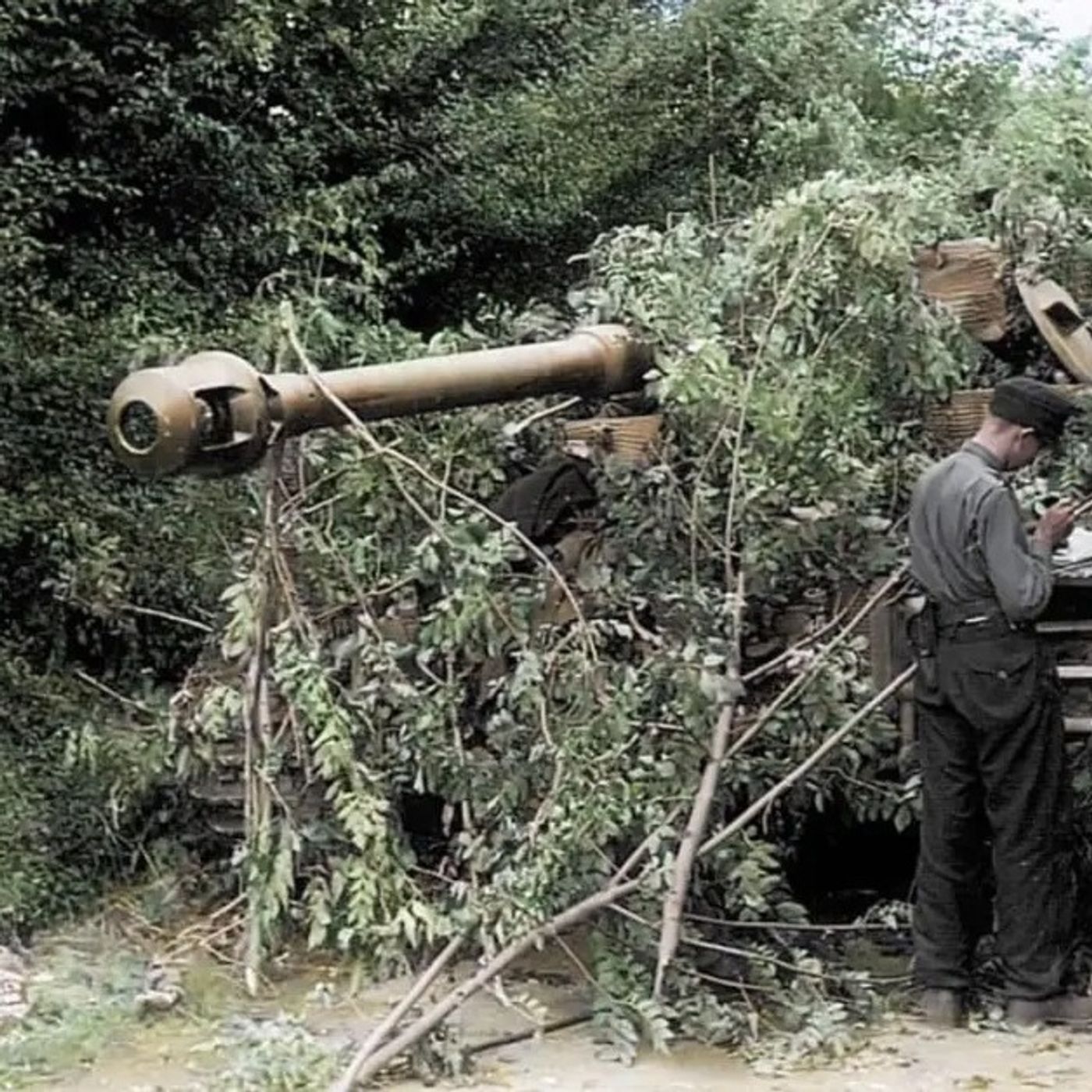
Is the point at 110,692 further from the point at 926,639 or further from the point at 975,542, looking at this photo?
the point at 975,542

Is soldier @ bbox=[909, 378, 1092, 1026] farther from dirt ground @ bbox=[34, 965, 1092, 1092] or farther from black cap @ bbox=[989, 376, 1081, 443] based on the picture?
dirt ground @ bbox=[34, 965, 1092, 1092]

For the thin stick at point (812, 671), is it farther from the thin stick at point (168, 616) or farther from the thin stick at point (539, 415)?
the thin stick at point (168, 616)

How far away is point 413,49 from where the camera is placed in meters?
11.1

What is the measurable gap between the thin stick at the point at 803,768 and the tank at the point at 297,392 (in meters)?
1.13

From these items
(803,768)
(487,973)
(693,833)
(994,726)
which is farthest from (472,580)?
(994,726)

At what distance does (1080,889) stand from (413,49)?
258 inches

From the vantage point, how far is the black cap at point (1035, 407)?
548cm

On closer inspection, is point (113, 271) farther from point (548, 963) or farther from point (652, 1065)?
point (652, 1065)

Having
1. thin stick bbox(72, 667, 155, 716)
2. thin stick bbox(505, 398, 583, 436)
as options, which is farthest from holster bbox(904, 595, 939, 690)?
thin stick bbox(72, 667, 155, 716)

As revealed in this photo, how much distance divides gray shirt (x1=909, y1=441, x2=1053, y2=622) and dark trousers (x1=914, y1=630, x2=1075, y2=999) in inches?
6.0

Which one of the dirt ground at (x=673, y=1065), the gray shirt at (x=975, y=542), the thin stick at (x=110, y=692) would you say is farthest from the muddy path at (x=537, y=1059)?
the thin stick at (x=110, y=692)

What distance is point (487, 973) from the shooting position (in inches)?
209

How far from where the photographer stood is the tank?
4441 mm

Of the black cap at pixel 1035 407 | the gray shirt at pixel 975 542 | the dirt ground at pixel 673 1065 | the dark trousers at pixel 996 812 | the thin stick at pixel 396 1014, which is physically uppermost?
the black cap at pixel 1035 407
